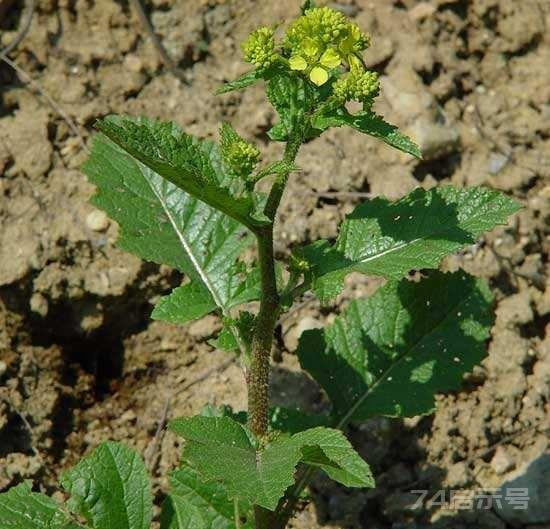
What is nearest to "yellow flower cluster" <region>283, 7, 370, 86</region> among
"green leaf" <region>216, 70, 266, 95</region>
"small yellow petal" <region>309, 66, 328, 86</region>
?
"small yellow petal" <region>309, 66, 328, 86</region>

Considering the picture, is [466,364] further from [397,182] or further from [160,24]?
[160,24]

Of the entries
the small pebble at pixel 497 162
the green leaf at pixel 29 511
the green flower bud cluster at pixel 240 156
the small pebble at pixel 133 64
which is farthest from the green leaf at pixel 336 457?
the small pebble at pixel 133 64

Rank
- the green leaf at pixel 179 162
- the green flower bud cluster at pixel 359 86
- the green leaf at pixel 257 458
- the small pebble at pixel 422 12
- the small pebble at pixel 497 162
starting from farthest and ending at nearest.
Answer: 1. the small pebble at pixel 422 12
2. the small pebble at pixel 497 162
3. the green leaf at pixel 257 458
4. the green flower bud cluster at pixel 359 86
5. the green leaf at pixel 179 162

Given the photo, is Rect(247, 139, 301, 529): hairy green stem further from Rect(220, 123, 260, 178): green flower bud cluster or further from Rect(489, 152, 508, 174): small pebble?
Rect(489, 152, 508, 174): small pebble

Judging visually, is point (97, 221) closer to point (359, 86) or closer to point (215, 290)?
point (215, 290)

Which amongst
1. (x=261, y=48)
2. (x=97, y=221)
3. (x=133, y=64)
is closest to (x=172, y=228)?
(x=97, y=221)

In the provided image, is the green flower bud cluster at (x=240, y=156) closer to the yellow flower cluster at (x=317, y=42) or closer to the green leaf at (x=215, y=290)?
the yellow flower cluster at (x=317, y=42)
